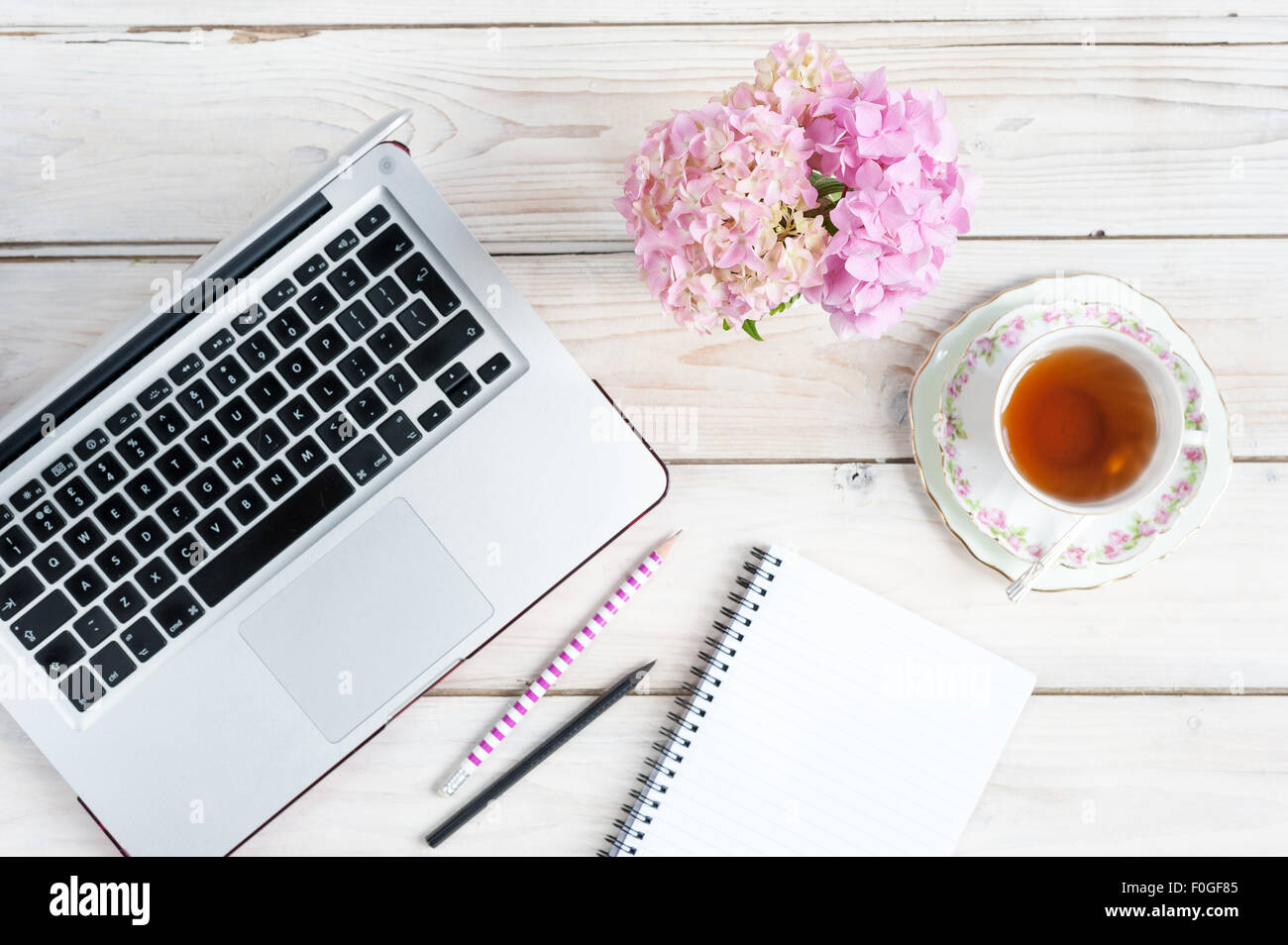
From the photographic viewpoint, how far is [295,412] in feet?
2.32

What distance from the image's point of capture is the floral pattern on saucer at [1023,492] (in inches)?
30.1

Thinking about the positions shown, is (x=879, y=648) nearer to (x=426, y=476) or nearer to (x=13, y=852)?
(x=426, y=476)

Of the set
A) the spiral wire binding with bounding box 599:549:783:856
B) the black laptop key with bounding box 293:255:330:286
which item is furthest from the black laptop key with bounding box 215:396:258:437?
the spiral wire binding with bounding box 599:549:783:856

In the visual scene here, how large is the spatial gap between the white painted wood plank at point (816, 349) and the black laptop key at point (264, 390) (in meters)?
0.19

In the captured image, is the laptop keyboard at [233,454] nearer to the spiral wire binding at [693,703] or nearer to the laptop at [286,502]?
the laptop at [286,502]

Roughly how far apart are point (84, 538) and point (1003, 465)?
2.37ft

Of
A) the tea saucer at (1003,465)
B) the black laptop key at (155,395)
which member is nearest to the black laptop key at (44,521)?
the black laptop key at (155,395)

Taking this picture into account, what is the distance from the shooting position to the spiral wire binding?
2.60 feet

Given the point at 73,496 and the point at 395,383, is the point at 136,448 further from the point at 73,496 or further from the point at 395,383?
the point at 395,383

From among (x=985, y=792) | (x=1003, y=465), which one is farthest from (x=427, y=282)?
(x=985, y=792)

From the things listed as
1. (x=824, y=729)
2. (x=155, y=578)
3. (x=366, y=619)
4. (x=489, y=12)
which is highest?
(x=489, y=12)

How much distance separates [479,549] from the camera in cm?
73

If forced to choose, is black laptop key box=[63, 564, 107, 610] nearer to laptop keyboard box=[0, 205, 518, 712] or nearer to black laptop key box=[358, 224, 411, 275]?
laptop keyboard box=[0, 205, 518, 712]

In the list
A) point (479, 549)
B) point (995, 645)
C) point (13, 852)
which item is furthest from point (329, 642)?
point (995, 645)
